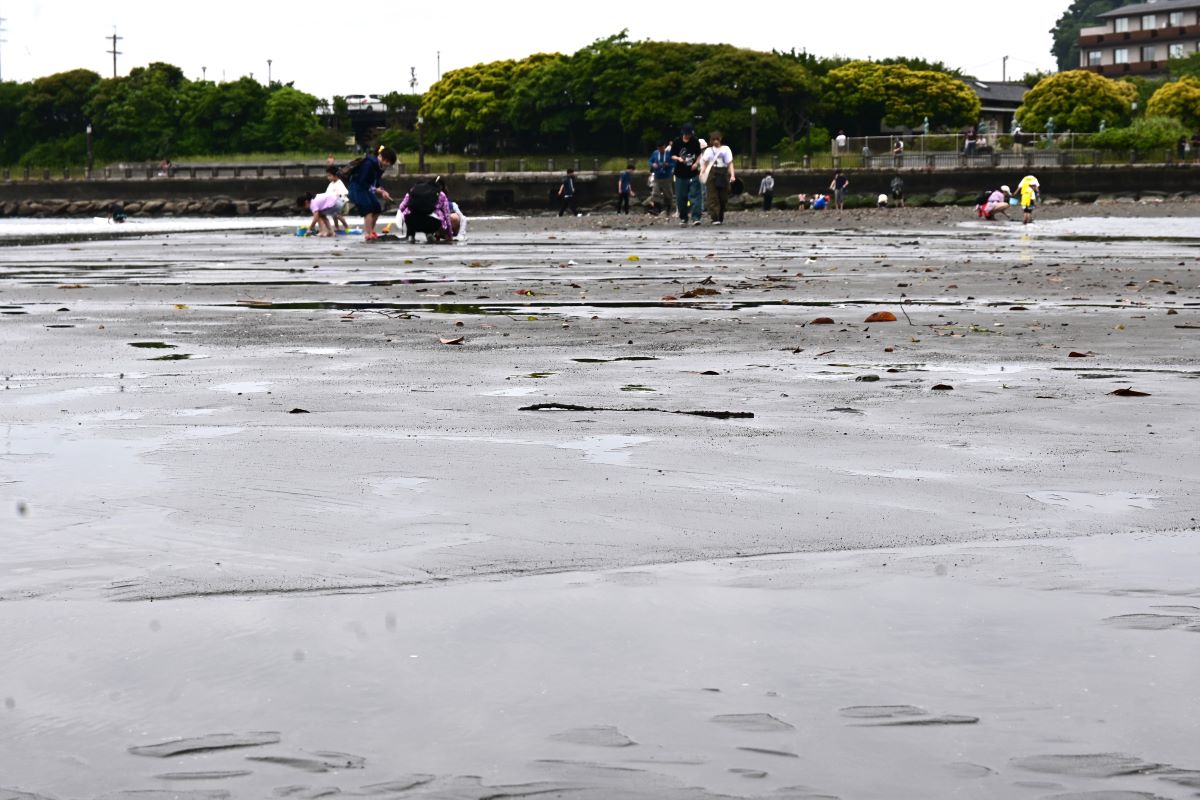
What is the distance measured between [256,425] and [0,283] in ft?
32.5

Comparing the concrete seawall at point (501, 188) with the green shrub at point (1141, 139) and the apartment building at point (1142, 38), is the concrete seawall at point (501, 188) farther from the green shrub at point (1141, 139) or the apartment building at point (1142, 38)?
the apartment building at point (1142, 38)

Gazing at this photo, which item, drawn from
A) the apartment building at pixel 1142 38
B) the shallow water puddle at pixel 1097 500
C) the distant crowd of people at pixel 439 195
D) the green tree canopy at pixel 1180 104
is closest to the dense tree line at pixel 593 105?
the green tree canopy at pixel 1180 104

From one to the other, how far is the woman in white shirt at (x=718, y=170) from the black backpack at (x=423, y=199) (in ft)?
19.8

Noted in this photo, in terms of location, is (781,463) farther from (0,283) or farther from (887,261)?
(887,261)

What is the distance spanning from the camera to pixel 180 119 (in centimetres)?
11500

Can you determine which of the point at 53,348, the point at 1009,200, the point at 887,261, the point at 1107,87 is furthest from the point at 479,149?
the point at 53,348

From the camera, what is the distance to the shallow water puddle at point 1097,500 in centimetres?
401

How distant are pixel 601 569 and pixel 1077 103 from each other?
95.8 metres

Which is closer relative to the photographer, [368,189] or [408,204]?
[408,204]

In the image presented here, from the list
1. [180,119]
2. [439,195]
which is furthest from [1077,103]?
[439,195]

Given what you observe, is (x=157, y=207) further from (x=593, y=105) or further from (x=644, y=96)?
(x=593, y=105)

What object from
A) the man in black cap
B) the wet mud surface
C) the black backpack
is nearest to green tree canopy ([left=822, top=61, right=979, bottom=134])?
the man in black cap

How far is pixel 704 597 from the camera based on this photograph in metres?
3.14

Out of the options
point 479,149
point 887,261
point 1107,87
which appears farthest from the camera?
point 479,149
